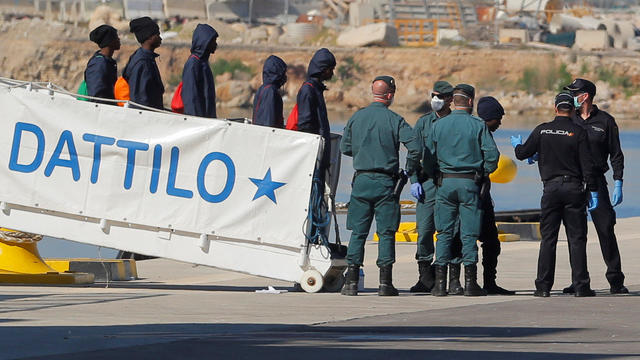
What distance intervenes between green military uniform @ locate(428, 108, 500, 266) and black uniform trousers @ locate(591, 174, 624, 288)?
1164 mm

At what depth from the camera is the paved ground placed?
9.62m

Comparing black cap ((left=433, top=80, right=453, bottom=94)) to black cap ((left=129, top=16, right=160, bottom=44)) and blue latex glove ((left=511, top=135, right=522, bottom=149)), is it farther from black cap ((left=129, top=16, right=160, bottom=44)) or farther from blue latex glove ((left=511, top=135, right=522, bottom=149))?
black cap ((left=129, top=16, right=160, bottom=44))

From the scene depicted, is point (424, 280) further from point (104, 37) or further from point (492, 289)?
point (104, 37)

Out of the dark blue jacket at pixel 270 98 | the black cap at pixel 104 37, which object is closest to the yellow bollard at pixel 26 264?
the black cap at pixel 104 37

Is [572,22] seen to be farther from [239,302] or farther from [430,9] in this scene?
[239,302]

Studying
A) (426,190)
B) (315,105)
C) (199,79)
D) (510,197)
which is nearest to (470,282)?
(426,190)

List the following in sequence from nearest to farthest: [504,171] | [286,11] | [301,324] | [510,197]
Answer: [301,324] < [504,171] < [510,197] < [286,11]

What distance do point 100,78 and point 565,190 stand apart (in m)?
4.25

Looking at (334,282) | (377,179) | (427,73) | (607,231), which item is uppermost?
(377,179)

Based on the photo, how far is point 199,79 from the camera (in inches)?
578

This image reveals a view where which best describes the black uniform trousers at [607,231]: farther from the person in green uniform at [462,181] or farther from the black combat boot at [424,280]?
the black combat boot at [424,280]

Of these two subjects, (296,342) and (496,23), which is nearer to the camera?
(296,342)

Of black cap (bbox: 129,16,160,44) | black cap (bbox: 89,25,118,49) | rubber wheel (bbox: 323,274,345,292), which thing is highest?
black cap (bbox: 129,16,160,44)

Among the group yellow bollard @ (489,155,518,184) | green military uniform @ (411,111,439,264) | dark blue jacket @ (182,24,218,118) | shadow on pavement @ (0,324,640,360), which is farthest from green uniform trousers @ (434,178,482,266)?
yellow bollard @ (489,155,518,184)
